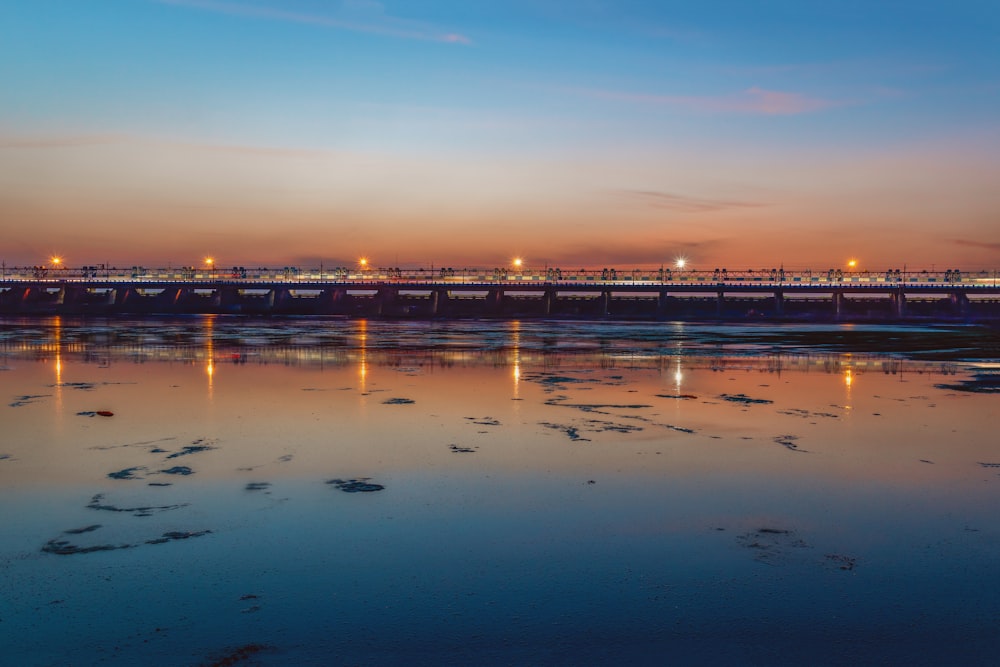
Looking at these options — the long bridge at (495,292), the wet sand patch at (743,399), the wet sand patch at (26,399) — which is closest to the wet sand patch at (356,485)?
the wet sand patch at (26,399)

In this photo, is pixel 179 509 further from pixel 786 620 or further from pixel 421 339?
pixel 421 339

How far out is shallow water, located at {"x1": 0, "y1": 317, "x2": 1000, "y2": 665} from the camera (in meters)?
5.60

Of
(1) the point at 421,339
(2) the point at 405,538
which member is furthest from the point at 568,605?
(1) the point at 421,339

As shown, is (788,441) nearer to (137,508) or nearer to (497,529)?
(497,529)

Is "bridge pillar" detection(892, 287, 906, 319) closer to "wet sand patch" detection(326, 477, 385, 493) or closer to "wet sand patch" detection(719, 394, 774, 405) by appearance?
"wet sand patch" detection(719, 394, 774, 405)

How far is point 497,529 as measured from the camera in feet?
26.6

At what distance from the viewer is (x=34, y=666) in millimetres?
5102

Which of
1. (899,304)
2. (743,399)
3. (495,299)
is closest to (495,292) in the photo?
(495,299)

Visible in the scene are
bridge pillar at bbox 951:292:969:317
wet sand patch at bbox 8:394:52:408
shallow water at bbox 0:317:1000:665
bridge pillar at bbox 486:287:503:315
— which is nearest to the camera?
shallow water at bbox 0:317:1000:665

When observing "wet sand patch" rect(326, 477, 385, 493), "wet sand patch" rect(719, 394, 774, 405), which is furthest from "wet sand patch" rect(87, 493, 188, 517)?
"wet sand patch" rect(719, 394, 774, 405)

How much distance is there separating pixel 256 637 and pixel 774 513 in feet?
18.7

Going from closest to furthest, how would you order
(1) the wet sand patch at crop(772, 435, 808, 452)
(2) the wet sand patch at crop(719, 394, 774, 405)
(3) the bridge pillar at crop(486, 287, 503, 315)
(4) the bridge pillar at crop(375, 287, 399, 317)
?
(1) the wet sand patch at crop(772, 435, 808, 452) → (2) the wet sand patch at crop(719, 394, 774, 405) → (4) the bridge pillar at crop(375, 287, 399, 317) → (3) the bridge pillar at crop(486, 287, 503, 315)

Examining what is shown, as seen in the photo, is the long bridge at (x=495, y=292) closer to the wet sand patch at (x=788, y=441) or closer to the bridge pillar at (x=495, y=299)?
the bridge pillar at (x=495, y=299)

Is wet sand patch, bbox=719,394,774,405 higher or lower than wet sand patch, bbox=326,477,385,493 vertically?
higher
